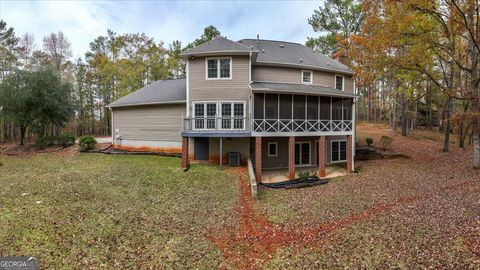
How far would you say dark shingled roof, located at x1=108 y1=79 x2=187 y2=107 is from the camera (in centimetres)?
1906

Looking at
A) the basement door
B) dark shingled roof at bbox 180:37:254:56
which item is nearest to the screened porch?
dark shingled roof at bbox 180:37:254:56

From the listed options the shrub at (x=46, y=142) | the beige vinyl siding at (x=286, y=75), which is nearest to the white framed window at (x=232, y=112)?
the beige vinyl siding at (x=286, y=75)

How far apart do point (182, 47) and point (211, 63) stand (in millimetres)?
24688

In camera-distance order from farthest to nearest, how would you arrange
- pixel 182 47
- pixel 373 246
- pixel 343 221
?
pixel 182 47
pixel 343 221
pixel 373 246

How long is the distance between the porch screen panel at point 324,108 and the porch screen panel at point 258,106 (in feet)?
14.6

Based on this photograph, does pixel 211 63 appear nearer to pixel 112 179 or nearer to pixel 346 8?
pixel 112 179

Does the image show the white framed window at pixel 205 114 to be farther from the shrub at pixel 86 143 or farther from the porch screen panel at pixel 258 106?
the shrub at pixel 86 143

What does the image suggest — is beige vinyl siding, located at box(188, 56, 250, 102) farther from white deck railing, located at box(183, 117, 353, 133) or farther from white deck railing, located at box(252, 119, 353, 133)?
white deck railing, located at box(252, 119, 353, 133)

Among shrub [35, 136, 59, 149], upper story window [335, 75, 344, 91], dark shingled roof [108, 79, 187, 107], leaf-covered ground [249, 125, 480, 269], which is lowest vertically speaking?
leaf-covered ground [249, 125, 480, 269]

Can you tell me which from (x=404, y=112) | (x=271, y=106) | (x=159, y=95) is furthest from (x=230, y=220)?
(x=404, y=112)

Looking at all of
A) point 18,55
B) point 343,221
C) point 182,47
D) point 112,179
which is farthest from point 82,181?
point 18,55

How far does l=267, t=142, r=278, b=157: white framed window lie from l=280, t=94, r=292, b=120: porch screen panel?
2.21 m

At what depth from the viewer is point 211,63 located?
16.5m

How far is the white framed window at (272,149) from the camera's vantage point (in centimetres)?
1786
